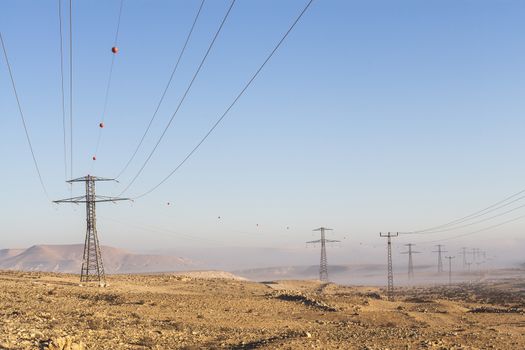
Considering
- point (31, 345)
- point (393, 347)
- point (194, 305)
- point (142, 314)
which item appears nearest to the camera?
point (31, 345)

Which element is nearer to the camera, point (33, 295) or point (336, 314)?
point (336, 314)

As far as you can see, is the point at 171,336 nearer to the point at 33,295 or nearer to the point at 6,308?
the point at 6,308

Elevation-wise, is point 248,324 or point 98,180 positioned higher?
point 98,180

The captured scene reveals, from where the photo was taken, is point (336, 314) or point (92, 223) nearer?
point (336, 314)

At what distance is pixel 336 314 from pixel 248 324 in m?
8.87

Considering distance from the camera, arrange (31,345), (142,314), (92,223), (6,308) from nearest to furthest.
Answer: (31,345) → (6,308) → (142,314) → (92,223)

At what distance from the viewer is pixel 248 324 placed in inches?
1319

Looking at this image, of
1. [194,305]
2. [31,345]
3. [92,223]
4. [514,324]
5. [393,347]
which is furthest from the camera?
[92,223]

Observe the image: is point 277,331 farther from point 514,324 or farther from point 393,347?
point 514,324

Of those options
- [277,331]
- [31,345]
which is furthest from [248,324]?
[31,345]

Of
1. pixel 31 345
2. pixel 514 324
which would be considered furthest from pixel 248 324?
pixel 514 324

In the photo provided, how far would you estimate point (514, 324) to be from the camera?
126 feet

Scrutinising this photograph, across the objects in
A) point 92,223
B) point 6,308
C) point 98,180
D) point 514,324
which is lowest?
point 514,324

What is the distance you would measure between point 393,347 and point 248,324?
441 inches
